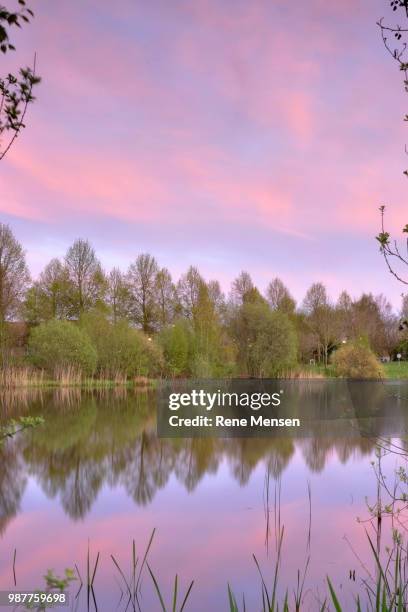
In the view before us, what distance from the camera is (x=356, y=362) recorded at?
94.8ft

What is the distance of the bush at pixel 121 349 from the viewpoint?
31422 mm

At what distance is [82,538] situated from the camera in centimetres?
681

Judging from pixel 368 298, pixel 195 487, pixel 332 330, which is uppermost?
pixel 368 298

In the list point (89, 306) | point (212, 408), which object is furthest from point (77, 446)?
point (89, 306)

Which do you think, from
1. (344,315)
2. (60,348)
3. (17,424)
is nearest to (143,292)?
(60,348)

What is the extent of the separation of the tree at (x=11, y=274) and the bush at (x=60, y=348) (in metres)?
2.07

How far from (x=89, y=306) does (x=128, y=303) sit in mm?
3312

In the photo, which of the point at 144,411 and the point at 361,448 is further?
the point at 144,411

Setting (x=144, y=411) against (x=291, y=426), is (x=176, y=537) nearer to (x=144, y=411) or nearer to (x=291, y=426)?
(x=291, y=426)

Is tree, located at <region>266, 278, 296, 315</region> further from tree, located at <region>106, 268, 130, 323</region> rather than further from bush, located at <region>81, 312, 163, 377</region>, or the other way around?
bush, located at <region>81, 312, 163, 377</region>

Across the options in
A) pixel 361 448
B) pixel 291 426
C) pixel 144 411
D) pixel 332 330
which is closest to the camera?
pixel 361 448

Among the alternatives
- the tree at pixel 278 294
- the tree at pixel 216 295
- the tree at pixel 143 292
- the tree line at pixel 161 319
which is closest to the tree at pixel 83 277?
the tree line at pixel 161 319

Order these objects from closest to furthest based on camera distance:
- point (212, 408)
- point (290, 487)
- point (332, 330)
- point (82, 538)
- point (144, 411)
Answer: point (82, 538) < point (290, 487) < point (144, 411) < point (212, 408) < point (332, 330)

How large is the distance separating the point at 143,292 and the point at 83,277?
4.76 meters
